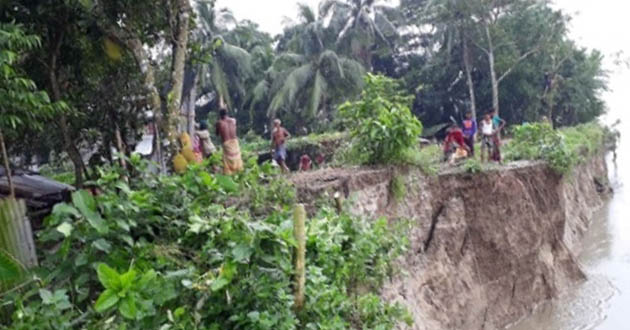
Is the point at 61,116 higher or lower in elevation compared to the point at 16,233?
higher

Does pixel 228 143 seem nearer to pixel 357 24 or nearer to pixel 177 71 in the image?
pixel 177 71

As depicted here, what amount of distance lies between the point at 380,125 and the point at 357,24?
2081 cm

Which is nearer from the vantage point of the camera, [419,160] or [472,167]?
[419,160]

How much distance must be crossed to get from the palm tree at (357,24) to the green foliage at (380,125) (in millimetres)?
19242

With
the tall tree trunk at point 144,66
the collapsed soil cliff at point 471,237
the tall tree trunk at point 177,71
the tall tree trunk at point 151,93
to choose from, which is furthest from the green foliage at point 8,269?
the collapsed soil cliff at point 471,237

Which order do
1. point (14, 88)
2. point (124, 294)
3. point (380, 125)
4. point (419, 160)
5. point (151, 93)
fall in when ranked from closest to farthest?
point (124, 294), point (14, 88), point (151, 93), point (380, 125), point (419, 160)

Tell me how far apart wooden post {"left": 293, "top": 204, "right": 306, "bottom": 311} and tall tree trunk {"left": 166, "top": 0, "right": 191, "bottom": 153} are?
358cm

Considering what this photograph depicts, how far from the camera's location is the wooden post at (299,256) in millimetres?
4703

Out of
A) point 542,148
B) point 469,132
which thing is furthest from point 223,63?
point 542,148

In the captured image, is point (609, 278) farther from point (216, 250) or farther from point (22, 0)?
point (22, 0)

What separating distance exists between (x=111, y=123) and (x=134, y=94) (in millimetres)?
603

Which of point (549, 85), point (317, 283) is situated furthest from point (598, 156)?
point (317, 283)

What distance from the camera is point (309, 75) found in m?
27.5

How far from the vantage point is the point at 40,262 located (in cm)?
524
